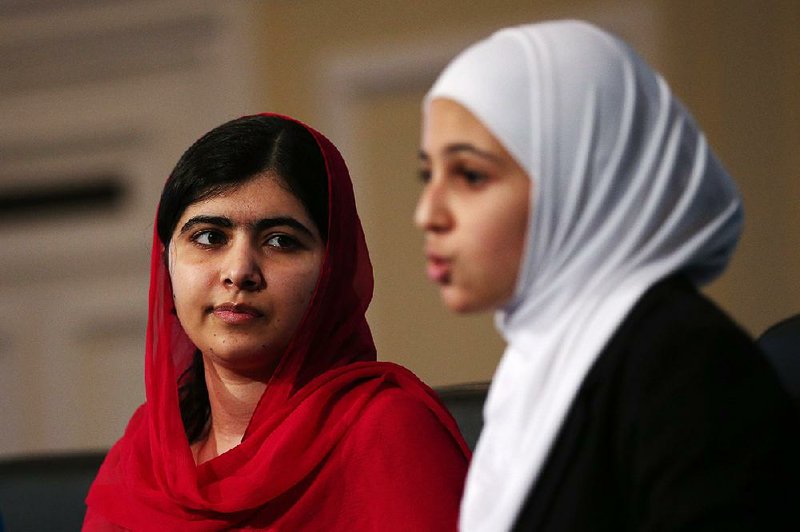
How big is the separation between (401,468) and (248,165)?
37 centimetres

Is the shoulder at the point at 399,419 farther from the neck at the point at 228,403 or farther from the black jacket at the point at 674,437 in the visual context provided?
the black jacket at the point at 674,437

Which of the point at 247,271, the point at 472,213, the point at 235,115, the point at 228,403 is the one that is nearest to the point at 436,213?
the point at 472,213

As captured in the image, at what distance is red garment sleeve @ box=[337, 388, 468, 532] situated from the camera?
1.21 m

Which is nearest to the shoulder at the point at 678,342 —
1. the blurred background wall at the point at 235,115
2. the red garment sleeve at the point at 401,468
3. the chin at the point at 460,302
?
the chin at the point at 460,302

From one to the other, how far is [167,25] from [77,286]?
2.78 ft

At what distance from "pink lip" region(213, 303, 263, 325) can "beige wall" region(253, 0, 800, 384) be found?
5.93 ft

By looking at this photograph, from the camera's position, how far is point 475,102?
890 millimetres

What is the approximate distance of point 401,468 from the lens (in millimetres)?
1233

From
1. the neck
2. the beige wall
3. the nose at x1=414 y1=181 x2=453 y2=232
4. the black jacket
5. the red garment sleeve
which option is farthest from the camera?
the beige wall

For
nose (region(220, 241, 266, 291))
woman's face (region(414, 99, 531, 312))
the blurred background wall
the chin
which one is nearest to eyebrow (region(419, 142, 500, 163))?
woman's face (region(414, 99, 531, 312))

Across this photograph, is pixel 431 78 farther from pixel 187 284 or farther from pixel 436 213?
pixel 436 213

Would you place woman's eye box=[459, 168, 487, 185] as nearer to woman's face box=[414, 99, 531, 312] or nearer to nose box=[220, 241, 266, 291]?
woman's face box=[414, 99, 531, 312]

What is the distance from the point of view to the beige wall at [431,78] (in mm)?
2775

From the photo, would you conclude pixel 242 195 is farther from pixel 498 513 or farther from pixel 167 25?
pixel 167 25
